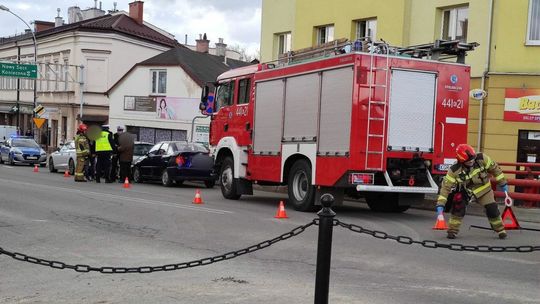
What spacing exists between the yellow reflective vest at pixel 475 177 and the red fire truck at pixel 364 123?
1.92m

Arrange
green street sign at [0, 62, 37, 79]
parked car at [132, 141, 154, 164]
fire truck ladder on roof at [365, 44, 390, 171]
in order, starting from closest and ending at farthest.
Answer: fire truck ladder on roof at [365, 44, 390, 171]
parked car at [132, 141, 154, 164]
green street sign at [0, 62, 37, 79]

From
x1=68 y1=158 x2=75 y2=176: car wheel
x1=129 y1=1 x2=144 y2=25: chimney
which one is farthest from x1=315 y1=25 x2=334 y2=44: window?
x1=129 y1=1 x2=144 y2=25: chimney

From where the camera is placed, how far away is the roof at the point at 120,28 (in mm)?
44031

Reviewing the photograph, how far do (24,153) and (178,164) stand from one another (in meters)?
17.0

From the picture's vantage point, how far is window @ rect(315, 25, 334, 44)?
23.1 metres

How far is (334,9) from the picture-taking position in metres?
22.5

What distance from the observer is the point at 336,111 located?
38.4 feet

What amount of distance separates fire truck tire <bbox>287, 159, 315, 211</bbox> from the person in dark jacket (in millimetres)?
8627

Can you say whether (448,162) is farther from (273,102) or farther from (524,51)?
(524,51)

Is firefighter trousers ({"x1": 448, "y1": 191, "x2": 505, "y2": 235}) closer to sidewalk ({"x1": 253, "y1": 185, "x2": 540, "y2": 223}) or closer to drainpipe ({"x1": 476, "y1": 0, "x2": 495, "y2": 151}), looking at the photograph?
sidewalk ({"x1": 253, "y1": 185, "x2": 540, "y2": 223})

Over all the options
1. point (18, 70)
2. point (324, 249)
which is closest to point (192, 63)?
point (18, 70)

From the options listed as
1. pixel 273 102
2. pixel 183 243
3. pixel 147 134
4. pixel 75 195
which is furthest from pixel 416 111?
pixel 147 134

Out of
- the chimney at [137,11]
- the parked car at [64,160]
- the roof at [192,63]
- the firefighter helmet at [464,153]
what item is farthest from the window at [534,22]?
the chimney at [137,11]

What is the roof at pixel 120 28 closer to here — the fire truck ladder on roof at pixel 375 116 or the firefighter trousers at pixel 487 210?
the fire truck ladder on roof at pixel 375 116
